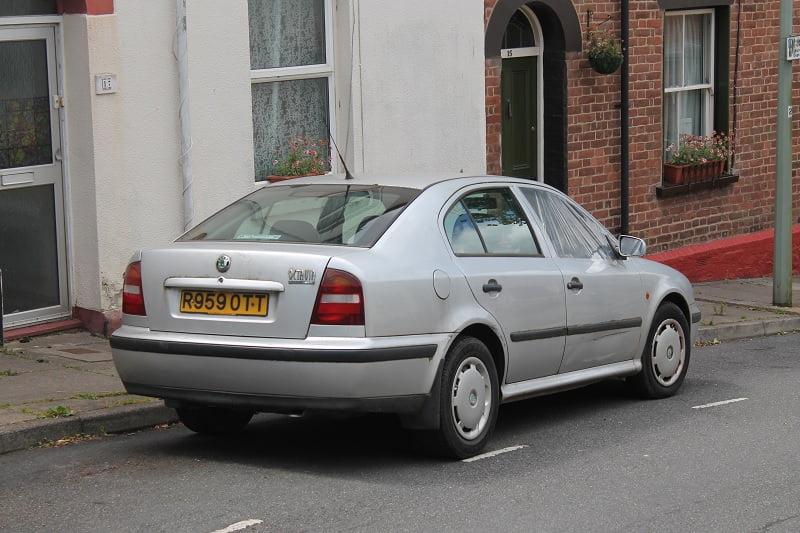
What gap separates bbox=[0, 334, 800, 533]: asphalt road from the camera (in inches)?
243

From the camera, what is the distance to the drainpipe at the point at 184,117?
1118 cm

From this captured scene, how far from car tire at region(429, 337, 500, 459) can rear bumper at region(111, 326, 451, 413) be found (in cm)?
13

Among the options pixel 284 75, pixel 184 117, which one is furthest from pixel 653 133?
pixel 184 117

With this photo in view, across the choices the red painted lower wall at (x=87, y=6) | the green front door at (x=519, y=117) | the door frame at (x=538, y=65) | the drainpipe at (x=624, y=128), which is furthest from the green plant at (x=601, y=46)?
the red painted lower wall at (x=87, y=6)

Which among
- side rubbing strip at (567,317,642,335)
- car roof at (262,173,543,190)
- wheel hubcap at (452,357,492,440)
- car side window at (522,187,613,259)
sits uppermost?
car roof at (262,173,543,190)

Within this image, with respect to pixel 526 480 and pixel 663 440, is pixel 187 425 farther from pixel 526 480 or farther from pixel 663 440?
pixel 663 440

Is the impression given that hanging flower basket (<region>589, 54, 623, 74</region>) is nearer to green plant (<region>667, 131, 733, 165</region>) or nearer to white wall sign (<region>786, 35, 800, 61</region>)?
green plant (<region>667, 131, 733, 165</region>)

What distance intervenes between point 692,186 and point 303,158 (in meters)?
6.49

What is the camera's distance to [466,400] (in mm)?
7258

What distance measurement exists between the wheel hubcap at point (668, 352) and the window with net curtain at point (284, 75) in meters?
4.63

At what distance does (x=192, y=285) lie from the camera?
701 centimetres

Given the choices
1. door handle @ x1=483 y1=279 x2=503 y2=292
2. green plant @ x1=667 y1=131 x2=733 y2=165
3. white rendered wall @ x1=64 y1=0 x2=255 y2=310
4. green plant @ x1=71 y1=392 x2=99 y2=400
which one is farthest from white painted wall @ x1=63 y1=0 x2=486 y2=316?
green plant @ x1=667 y1=131 x2=733 y2=165

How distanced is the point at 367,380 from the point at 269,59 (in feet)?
21.0

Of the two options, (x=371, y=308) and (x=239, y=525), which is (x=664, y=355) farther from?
(x=239, y=525)
